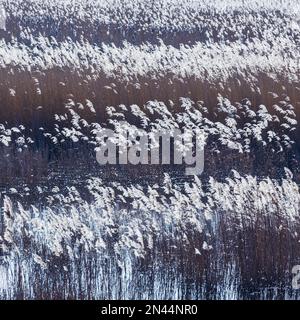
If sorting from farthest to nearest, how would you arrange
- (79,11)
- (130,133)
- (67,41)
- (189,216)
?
(79,11) → (67,41) → (130,133) → (189,216)

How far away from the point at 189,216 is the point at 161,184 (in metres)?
0.98

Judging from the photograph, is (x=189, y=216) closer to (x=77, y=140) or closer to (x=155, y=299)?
(x=155, y=299)

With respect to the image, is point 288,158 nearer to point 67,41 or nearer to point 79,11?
point 67,41

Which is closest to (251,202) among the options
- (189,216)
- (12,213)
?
(189,216)

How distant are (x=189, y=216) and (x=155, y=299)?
2.32 feet

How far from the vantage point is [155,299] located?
16.1 ft

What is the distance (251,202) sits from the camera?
212 inches

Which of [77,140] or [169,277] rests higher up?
[77,140]

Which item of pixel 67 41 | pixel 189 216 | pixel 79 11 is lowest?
pixel 189 216

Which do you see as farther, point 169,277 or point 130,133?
point 130,133

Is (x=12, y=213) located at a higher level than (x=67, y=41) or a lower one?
lower

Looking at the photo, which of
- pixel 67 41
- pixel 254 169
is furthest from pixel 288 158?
pixel 67 41
